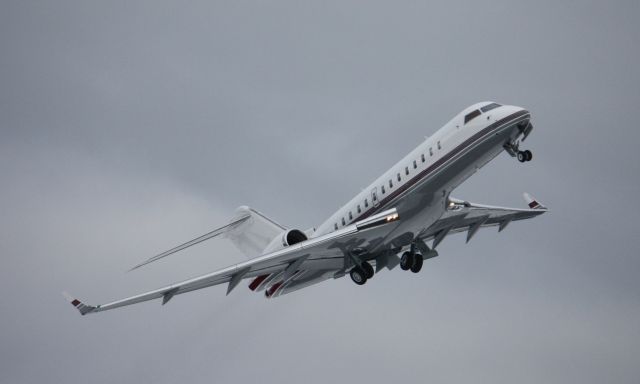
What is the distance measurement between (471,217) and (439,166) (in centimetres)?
660

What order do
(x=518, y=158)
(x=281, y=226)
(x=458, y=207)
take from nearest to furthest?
(x=518, y=158)
(x=458, y=207)
(x=281, y=226)

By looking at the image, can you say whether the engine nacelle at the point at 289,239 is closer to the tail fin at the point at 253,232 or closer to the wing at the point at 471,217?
the tail fin at the point at 253,232

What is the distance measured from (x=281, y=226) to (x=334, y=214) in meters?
5.74

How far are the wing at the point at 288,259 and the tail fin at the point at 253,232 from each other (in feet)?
21.2

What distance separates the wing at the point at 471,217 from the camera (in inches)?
1344

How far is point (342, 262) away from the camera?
34438 millimetres

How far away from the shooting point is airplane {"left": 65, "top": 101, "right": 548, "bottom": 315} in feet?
97.0

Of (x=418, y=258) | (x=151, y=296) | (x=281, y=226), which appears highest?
(x=151, y=296)

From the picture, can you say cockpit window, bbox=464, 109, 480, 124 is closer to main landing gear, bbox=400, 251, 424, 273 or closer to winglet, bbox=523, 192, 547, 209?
main landing gear, bbox=400, 251, 424, 273

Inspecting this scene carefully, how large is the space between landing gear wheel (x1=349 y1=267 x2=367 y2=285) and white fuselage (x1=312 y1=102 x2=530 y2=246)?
2.29m

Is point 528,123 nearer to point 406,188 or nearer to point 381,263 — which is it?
point 406,188

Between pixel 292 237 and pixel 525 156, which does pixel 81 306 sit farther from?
pixel 525 156

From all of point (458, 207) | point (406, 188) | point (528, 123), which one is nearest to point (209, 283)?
point (406, 188)

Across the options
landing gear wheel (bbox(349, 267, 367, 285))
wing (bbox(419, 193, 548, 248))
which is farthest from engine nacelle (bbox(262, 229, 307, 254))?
wing (bbox(419, 193, 548, 248))
